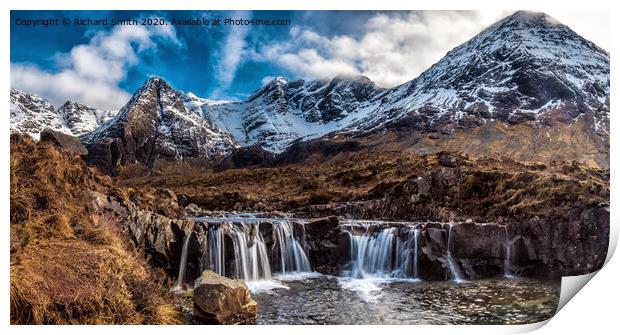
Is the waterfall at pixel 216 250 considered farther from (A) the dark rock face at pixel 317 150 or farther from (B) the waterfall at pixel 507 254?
(A) the dark rock face at pixel 317 150

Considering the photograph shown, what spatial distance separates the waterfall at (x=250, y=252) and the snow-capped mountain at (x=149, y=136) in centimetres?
705

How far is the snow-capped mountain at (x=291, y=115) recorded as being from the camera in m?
76.1

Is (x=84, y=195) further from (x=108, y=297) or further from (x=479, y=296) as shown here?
(x=479, y=296)

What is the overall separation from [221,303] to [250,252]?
4036 millimetres

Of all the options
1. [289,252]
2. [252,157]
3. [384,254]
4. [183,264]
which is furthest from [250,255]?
[252,157]

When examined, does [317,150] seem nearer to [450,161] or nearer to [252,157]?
[252,157]

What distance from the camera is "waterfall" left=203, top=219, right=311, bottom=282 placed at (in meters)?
10.7

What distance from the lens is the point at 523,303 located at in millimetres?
8766

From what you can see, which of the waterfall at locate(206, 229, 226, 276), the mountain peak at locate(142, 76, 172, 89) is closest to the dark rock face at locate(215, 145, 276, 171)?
the mountain peak at locate(142, 76, 172, 89)

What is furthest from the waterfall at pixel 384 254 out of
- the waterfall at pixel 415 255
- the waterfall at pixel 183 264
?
the waterfall at pixel 183 264

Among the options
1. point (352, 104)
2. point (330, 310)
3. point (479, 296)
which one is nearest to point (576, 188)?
point (479, 296)

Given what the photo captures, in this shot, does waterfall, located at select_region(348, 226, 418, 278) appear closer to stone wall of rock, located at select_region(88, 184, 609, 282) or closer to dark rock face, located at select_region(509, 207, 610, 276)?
stone wall of rock, located at select_region(88, 184, 609, 282)

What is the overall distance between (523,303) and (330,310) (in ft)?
11.4

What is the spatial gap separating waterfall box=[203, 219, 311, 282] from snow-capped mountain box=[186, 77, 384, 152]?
58.7 m
